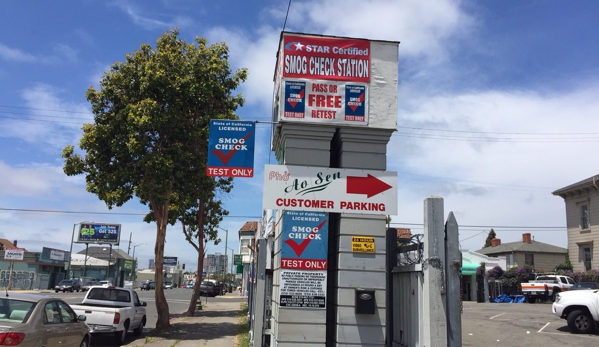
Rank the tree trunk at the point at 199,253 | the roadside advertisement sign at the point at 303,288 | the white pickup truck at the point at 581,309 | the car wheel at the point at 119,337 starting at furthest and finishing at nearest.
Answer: the tree trunk at the point at 199,253 < the white pickup truck at the point at 581,309 < the car wheel at the point at 119,337 < the roadside advertisement sign at the point at 303,288

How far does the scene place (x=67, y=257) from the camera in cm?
7138

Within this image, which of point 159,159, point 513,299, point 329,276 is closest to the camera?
point 329,276

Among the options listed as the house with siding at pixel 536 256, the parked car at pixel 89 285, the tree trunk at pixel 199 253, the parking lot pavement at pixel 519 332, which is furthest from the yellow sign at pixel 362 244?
the parked car at pixel 89 285

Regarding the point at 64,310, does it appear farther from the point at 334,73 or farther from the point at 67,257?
the point at 67,257

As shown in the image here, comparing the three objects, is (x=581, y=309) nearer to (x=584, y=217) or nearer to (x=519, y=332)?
(x=519, y=332)

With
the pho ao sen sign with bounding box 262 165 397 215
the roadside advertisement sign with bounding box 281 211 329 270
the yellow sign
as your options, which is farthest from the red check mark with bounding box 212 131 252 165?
the yellow sign

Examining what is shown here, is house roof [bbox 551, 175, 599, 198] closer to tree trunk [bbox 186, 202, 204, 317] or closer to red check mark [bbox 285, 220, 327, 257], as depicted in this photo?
tree trunk [bbox 186, 202, 204, 317]

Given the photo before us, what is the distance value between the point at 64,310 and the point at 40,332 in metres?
1.68

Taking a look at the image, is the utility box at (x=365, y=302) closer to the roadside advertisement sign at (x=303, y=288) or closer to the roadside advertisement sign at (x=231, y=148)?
the roadside advertisement sign at (x=303, y=288)

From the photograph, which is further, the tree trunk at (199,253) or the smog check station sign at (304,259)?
the tree trunk at (199,253)

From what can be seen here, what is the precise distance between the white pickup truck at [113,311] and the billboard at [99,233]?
54.9 m

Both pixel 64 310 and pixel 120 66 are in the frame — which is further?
pixel 120 66

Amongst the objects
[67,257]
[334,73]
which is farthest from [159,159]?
[67,257]

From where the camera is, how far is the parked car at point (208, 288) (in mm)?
49263
